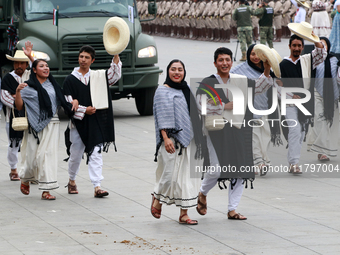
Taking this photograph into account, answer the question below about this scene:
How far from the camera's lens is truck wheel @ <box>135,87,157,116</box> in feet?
45.9

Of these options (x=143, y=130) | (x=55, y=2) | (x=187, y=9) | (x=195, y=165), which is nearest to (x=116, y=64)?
(x=195, y=165)

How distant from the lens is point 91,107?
7680 millimetres

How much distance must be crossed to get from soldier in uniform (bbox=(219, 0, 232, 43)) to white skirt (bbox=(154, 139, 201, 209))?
25265 millimetres

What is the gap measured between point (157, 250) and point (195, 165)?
1.21 m

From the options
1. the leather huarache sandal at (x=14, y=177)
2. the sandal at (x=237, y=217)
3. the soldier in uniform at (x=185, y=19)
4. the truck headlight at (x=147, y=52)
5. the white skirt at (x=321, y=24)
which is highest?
the soldier in uniform at (x=185, y=19)

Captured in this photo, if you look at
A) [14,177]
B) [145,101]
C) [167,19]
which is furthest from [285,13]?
[14,177]

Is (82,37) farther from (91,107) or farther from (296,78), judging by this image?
(91,107)

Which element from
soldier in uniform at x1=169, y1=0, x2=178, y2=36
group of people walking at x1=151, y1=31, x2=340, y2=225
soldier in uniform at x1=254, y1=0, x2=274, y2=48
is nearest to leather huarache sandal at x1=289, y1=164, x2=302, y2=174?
group of people walking at x1=151, y1=31, x2=340, y2=225

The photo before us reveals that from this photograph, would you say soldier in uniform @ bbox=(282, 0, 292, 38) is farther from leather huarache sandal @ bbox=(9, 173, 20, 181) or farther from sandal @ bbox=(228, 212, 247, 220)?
sandal @ bbox=(228, 212, 247, 220)

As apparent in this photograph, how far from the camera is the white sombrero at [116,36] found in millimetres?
7500

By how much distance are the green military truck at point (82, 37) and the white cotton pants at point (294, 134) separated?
474 cm

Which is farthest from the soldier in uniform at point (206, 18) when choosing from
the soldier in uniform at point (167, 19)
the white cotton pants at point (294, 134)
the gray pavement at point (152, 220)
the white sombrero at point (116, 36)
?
the white sombrero at point (116, 36)

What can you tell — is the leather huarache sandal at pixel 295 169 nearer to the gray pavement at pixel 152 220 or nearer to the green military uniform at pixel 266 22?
the gray pavement at pixel 152 220

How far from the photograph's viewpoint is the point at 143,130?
12.5m
